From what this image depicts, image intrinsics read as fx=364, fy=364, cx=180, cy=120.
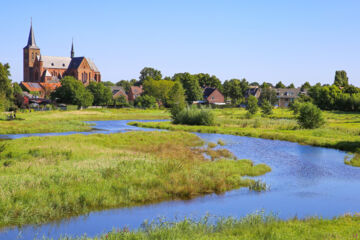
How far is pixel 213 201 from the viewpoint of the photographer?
1764cm

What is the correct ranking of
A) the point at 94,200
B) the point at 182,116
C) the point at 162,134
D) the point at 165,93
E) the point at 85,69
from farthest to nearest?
the point at 85,69, the point at 165,93, the point at 182,116, the point at 162,134, the point at 94,200

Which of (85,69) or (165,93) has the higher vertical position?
(85,69)

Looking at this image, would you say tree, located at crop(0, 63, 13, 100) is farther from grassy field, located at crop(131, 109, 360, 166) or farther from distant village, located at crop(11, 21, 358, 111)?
distant village, located at crop(11, 21, 358, 111)

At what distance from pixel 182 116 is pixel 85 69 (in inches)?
3694

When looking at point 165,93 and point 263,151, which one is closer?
point 263,151

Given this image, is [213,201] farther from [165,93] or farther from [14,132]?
[165,93]

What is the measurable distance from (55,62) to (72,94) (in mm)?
58840

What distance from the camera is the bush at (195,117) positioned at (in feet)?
189

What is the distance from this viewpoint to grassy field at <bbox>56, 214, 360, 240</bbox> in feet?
37.8

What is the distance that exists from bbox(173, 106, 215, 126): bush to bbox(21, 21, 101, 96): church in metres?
89.6

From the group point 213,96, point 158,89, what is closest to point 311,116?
point 158,89

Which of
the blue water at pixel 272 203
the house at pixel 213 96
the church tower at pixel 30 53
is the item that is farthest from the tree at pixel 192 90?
the blue water at pixel 272 203

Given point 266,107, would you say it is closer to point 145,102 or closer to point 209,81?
point 145,102

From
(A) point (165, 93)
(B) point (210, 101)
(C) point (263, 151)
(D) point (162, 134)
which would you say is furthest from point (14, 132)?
(B) point (210, 101)
